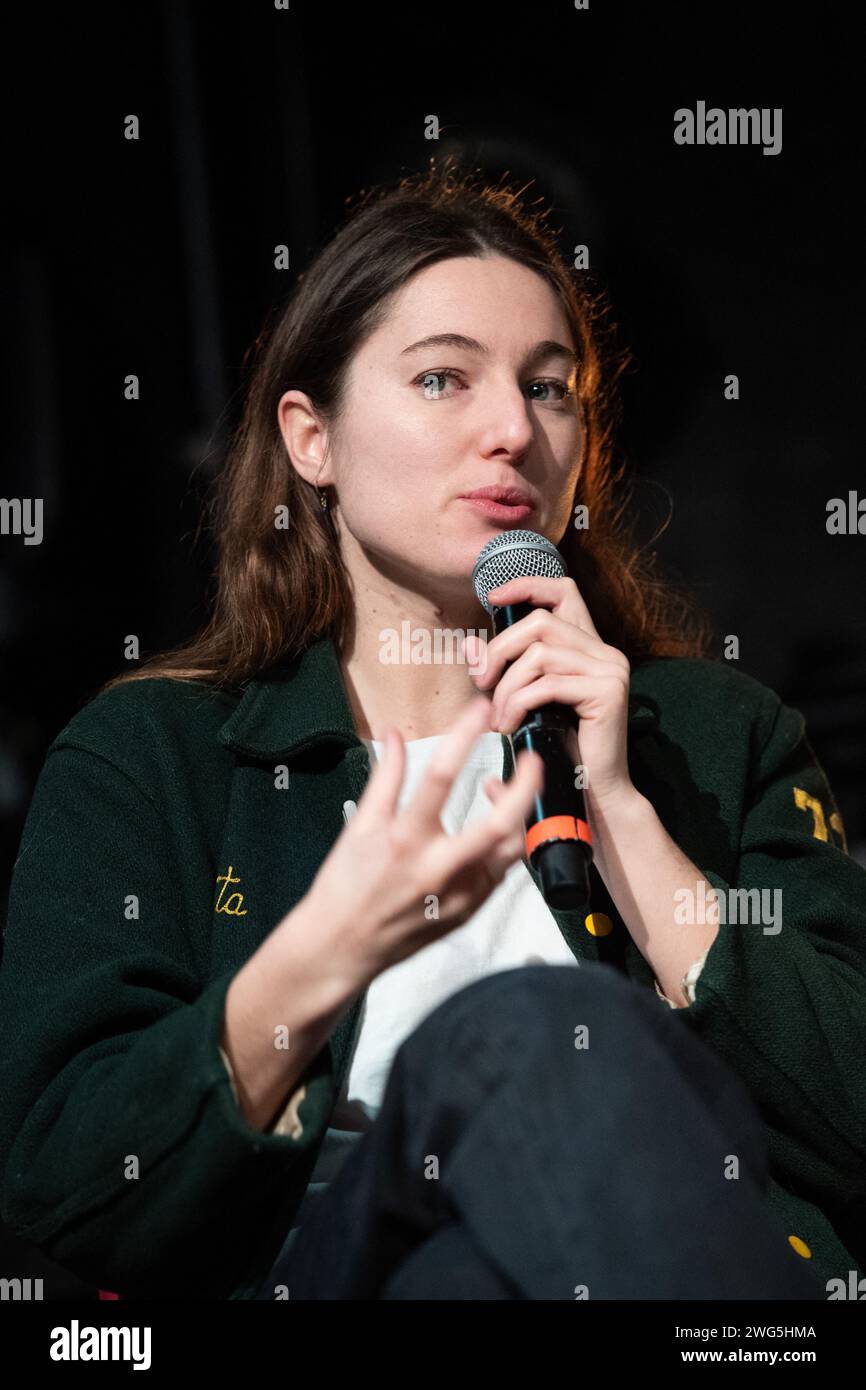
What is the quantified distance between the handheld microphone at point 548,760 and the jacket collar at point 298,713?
9.4 inches

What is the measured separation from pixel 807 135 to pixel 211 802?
5.95 ft

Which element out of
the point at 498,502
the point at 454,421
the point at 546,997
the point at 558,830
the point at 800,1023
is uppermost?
the point at 454,421

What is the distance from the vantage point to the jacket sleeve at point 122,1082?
104 cm

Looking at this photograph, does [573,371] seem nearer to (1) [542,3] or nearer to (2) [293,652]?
(2) [293,652]

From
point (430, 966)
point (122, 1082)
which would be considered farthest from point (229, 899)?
point (122, 1082)

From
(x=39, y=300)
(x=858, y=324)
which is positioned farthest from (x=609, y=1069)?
Answer: (x=858, y=324)

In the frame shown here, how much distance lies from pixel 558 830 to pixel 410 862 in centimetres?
19

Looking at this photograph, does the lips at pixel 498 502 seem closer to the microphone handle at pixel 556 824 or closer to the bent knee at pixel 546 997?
the microphone handle at pixel 556 824

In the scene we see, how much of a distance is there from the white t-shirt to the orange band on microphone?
0.68 feet

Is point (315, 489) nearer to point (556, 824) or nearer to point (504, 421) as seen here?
point (504, 421)

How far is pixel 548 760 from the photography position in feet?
3.69

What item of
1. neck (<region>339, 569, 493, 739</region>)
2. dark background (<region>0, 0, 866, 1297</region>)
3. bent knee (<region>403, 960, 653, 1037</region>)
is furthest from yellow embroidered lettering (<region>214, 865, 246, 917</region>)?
dark background (<region>0, 0, 866, 1297</region>)

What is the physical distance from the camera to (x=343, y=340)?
5.50ft

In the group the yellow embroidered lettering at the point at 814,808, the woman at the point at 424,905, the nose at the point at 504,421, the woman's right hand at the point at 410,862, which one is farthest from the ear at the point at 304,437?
the woman's right hand at the point at 410,862
